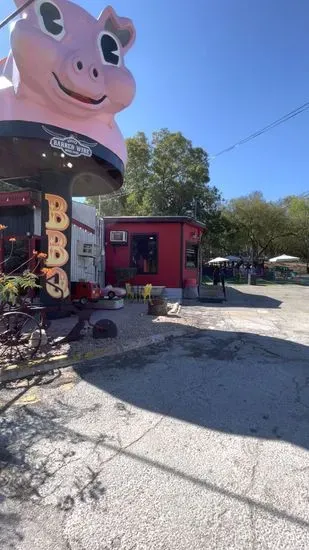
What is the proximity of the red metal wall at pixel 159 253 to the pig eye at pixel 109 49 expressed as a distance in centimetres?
834

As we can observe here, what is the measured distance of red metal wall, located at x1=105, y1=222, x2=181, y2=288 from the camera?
16.0 metres

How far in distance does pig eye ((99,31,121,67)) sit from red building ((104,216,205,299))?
811 cm

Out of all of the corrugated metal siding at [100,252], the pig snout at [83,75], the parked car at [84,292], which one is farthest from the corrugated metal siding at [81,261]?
the pig snout at [83,75]

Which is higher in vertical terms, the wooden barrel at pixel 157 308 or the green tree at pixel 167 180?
the green tree at pixel 167 180

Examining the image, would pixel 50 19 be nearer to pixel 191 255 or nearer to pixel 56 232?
pixel 56 232

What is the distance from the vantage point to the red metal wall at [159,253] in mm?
16047

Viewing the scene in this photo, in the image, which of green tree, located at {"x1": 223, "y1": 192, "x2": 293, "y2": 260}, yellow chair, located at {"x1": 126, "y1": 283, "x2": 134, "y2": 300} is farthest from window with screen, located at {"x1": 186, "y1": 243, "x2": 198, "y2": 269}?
green tree, located at {"x1": 223, "y1": 192, "x2": 293, "y2": 260}

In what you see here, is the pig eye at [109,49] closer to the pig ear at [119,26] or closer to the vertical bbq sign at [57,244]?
the pig ear at [119,26]

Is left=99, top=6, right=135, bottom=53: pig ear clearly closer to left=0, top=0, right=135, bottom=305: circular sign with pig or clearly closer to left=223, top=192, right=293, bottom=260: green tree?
left=0, top=0, right=135, bottom=305: circular sign with pig

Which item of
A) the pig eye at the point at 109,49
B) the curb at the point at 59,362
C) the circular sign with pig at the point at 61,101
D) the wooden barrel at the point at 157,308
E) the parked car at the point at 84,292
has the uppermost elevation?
the pig eye at the point at 109,49

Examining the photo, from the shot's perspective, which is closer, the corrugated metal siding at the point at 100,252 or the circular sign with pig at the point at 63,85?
the circular sign with pig at the point at 63,85

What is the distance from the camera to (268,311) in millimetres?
13242

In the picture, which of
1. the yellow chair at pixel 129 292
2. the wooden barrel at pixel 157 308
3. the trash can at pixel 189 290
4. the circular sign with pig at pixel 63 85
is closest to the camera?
the circular sign with pig at pixel 63 85

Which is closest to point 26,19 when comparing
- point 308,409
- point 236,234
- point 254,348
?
point 254,348
